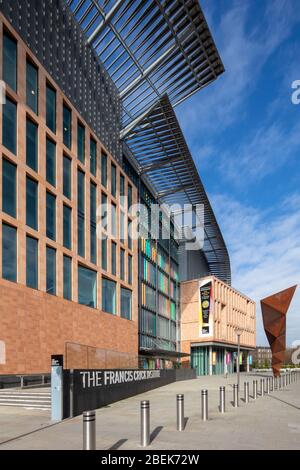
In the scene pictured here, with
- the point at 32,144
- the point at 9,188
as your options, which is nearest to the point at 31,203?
the point at 9,188

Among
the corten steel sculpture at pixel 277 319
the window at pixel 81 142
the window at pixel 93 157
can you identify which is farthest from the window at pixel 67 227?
the corten steel sculpture at pixel 277 319

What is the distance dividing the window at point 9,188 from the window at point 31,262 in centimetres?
213

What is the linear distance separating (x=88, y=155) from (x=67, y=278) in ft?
31.3

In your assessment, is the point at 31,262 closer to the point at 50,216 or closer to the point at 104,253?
the point at 50,216

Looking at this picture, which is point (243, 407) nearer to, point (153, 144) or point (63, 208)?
point (63, 208)

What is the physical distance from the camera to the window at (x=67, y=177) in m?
30.8

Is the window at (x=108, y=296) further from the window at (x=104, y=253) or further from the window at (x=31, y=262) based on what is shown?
the window at (x=31, y=262)

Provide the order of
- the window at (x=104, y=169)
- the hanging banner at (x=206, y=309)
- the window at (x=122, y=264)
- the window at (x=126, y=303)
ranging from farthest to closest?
the hanging banner at (x=206, y=309) < the window at (x=122, y=264) < the window at (x=126, y=303) < the window at (x=104, y=169)

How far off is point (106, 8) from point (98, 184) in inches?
476

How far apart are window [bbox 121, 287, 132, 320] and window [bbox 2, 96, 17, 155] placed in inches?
747

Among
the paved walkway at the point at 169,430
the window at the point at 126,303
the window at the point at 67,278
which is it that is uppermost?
the window at the point at 67,278

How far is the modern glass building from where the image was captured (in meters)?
24.8

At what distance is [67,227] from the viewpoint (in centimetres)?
3072
